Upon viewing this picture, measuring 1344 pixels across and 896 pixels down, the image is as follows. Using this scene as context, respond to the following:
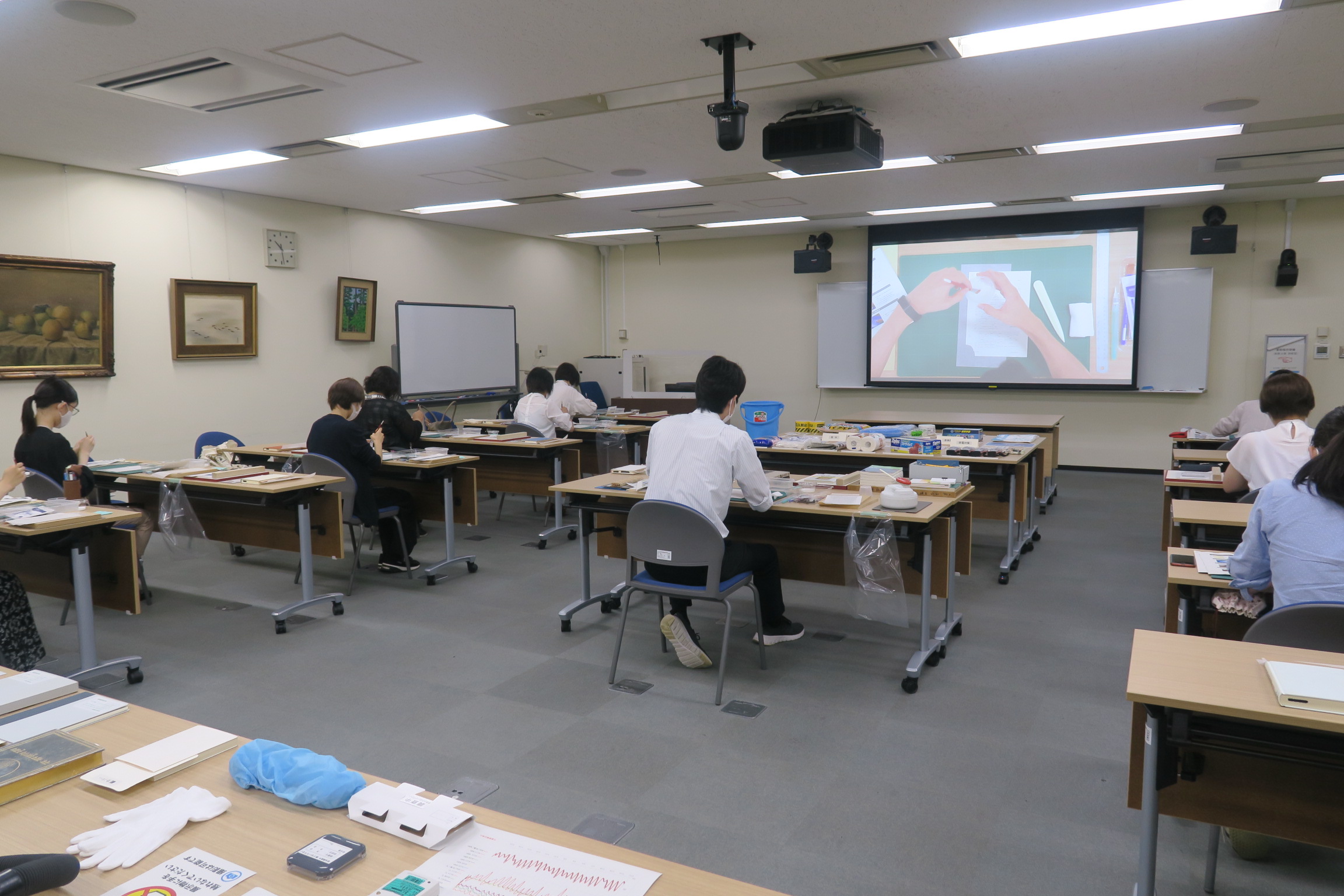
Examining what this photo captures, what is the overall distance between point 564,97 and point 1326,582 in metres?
3.89

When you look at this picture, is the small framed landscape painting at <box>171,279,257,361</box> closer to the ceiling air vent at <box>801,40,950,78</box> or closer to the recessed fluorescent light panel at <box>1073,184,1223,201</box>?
the ceiling air vent at <box>801,40,950,78</box>

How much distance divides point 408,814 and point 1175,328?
934cm

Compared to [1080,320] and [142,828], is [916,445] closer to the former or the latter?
[1080,320]

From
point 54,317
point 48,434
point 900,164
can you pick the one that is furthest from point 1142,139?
point 54,317

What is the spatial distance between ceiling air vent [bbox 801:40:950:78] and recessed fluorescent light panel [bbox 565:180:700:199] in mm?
2875

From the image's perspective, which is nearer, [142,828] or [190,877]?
[190,877]

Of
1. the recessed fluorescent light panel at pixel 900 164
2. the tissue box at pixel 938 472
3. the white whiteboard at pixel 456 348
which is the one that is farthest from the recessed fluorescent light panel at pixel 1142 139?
the white whiteboard at pixel 456 348

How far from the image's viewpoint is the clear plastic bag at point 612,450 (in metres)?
7.05

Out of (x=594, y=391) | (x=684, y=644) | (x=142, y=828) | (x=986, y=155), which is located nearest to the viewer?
(x=142, y=828)

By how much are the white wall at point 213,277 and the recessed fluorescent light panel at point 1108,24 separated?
5.85 m

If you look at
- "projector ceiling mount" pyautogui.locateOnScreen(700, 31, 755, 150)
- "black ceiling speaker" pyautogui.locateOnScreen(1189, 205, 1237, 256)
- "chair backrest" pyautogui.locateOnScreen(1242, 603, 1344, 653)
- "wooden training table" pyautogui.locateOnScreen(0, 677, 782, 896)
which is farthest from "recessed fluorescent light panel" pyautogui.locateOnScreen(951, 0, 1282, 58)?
"black ceiling speaker" pyautogui.locateOnScreen(1189, 205, 1237, 256)

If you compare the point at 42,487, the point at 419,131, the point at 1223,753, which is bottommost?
the point at 1223,753

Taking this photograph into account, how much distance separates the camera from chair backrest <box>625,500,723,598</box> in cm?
321

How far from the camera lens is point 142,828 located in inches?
45.6
